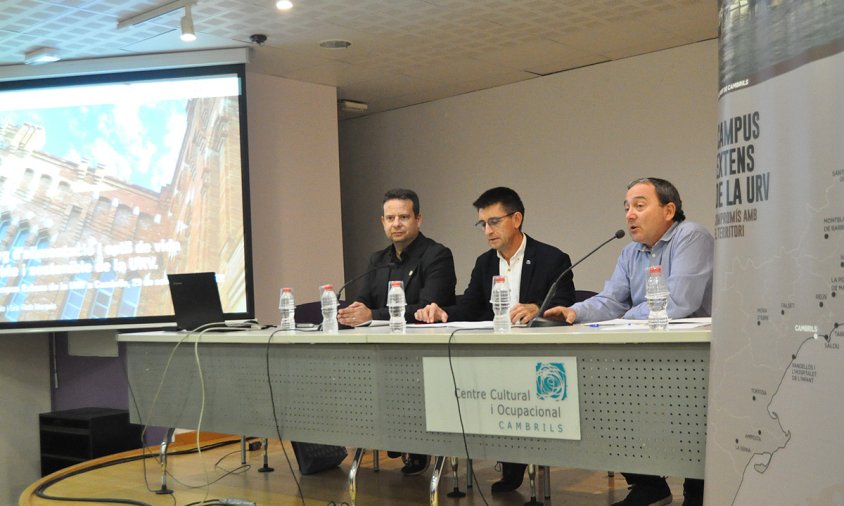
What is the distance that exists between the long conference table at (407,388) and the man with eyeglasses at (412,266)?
75 centimetres

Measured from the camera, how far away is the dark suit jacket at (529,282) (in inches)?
144

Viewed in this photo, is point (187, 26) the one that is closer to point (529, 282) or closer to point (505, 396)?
point (529, 282)

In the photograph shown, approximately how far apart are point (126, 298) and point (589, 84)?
11.7 ft

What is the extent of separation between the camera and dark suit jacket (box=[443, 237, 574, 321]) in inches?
144

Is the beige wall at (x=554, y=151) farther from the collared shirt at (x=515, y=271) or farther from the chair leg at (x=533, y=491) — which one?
the chair leg at (x=533, y=491)

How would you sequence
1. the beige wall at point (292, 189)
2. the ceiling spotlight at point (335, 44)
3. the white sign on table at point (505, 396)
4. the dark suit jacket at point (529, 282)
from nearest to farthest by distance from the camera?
the white sign on table at point (505, 396)
the dark suit jacket at point (529, 282)
the ceiling spotlight at point (335, 44)
the beige wall at point (292, 189)

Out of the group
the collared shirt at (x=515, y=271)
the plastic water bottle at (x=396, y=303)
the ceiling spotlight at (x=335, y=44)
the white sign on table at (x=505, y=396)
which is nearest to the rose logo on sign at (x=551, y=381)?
the white sign on table at (x=505, y=396)

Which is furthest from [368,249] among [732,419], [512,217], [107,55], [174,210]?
[732,419]

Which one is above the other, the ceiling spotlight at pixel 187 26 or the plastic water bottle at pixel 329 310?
the ceiling spotlight at pixel 187 26

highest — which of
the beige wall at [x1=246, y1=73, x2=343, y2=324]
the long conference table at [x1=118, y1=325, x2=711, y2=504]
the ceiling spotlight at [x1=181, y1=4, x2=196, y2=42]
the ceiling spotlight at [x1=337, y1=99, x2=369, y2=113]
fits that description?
the ceiling spotlight at [x1=181, y1=4, x2=196, y2=42]

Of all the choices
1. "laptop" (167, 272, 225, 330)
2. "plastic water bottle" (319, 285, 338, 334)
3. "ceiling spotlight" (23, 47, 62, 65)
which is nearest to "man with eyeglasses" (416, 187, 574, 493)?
"plastic water bottle" (319, 285, 338, 334)

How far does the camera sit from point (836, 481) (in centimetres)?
175

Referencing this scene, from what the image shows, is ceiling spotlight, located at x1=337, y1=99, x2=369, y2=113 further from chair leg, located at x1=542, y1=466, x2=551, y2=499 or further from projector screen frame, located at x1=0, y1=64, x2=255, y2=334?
chair leg, located at x1=542, y1=466, x2=551, y2=499

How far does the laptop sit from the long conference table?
0.11 m
